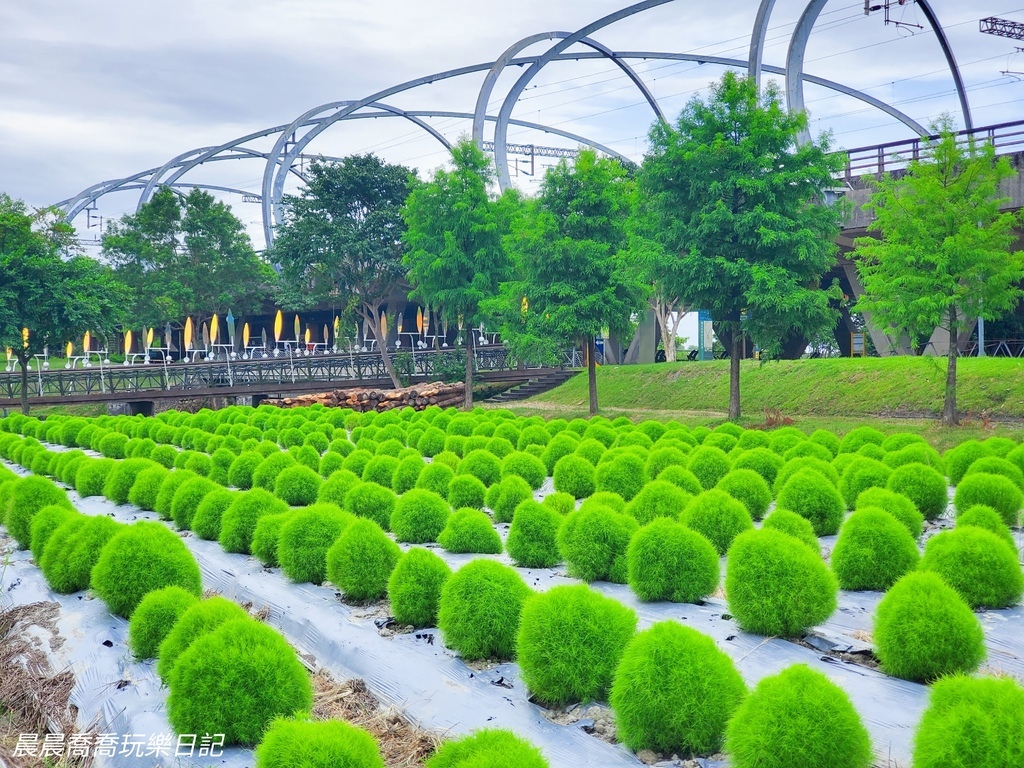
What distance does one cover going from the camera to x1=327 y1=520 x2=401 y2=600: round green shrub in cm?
767

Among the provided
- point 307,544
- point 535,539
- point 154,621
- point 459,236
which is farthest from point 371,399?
point 154,621

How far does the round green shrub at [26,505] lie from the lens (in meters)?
10.5

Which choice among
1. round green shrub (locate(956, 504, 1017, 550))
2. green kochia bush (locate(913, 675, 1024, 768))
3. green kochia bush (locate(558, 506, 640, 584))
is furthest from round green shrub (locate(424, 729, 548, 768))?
round green shrub (locate(956, 504, 1017, 550))

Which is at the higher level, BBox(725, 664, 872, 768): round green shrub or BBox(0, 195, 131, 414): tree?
BBox(0, 195, 131, 414): tree

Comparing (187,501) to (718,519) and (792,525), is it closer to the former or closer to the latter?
(718,519)

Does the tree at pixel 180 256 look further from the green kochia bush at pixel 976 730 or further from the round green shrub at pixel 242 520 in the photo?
the green kochia bush at pixel 976 730

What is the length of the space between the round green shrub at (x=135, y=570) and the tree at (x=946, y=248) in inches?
597

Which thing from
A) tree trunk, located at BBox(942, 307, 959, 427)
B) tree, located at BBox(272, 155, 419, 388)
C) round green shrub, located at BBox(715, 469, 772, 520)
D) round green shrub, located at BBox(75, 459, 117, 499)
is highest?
tree, located at BBox(272, 155, 419, 388)

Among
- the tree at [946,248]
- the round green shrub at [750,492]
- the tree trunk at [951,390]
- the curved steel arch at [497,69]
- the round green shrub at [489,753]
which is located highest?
the curved steel arch at [497,69]

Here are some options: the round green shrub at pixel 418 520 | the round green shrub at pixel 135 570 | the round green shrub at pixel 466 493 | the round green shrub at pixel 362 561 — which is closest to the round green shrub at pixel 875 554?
the round green shrub at pixel 362 561

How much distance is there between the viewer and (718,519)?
8.56 metres

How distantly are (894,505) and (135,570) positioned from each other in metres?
7.13

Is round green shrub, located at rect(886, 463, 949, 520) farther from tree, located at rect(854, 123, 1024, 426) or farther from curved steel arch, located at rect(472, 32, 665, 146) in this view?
curved steel arch, located at rect(472, 32, 665, 146)

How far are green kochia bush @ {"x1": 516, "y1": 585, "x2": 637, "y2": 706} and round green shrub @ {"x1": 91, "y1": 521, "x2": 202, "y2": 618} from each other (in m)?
3.62
